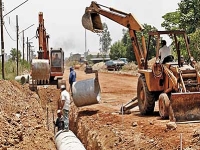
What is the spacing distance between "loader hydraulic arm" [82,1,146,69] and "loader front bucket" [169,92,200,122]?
10.7ft

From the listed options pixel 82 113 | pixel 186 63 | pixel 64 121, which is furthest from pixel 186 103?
pixel 82 113

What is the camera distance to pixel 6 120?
35.8 feet

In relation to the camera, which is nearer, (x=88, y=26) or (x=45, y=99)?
(x=88, y=26)

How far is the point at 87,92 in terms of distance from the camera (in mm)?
15094

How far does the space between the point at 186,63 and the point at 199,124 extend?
108 inches

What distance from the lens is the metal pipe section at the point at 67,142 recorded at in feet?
34.5

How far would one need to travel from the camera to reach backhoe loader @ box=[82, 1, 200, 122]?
415 inches

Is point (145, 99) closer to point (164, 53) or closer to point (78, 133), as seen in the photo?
point (164, 53)

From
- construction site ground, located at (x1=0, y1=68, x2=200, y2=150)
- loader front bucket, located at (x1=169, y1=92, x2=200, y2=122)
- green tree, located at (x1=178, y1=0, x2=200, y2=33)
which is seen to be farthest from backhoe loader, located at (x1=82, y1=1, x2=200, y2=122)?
green tree, located at (x1=178, y1=0, x2=200, y2=33)

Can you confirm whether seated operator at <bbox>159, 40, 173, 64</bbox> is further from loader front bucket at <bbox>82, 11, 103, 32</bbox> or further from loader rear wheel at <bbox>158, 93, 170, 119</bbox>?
loader front bucket at <bbox>82, 11, 103, 32</bbox>

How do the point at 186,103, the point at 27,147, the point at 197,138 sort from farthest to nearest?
the point at 186,103
the point at 27,147
the point at 197,138

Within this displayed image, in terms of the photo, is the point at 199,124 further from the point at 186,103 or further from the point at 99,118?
the point at 99,118

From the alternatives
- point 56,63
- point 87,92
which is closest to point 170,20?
point 56,63

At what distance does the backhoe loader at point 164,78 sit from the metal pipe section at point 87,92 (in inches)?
80.5
